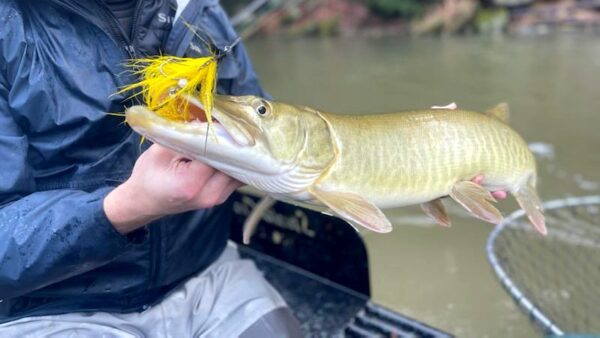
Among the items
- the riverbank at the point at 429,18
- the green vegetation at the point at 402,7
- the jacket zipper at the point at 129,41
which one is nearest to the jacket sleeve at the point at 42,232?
the jacket zipper at the point at 129,41

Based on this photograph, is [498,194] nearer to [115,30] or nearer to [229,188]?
[229,188]

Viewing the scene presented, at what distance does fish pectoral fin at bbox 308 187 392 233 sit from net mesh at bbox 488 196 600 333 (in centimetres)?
143

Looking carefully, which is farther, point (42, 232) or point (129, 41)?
point (129, 41)

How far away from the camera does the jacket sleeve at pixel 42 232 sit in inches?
57.8

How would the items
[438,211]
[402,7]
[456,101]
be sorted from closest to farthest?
[438,211], [456,101], [402,7]

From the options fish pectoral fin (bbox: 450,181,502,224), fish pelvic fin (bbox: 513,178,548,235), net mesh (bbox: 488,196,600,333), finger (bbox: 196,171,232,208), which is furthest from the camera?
net mesh (bbox: 488,196,600,333)

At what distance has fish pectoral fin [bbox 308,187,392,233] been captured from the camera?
1.51 meters

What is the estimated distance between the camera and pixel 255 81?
7.47ft

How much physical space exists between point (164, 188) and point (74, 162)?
48cm

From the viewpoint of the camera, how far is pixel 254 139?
1387 mm

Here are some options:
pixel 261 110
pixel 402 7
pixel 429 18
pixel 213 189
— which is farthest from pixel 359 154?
pixel 402 7

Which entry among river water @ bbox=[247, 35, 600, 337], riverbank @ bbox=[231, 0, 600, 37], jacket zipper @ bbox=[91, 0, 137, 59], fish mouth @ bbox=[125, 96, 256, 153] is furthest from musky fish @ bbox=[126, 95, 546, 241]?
riverbank @ bbox=[231, 0, 600, 37]

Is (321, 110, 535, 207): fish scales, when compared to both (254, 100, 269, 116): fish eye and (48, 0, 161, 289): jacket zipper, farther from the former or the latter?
(48, 0, 161, 289): jacket zipper

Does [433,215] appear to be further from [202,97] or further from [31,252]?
[31,252]
